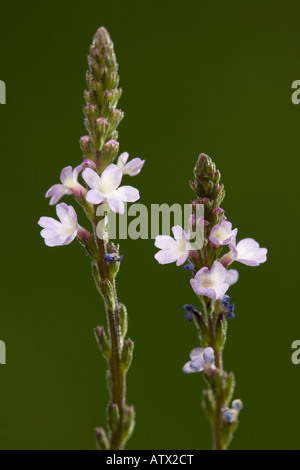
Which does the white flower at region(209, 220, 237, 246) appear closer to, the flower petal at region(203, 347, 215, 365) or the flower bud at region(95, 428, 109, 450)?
the flower petal at region(203, 347, 215, 365)

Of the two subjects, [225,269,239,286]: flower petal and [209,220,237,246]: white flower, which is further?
[225,269,239,286]: flower petal

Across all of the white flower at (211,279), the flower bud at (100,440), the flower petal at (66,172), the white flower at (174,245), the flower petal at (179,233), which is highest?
the flower petal at (66,172)

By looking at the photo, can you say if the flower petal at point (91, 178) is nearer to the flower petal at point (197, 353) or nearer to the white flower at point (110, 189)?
the white flower at point (110, 189)

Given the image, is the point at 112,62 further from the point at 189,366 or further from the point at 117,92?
the point at 189,366

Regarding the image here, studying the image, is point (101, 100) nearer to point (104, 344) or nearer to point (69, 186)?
point (69, 186)

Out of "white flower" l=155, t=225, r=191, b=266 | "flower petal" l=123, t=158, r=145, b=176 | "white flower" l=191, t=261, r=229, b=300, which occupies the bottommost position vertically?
"white flower" l=191, t=261, r=229, b=300

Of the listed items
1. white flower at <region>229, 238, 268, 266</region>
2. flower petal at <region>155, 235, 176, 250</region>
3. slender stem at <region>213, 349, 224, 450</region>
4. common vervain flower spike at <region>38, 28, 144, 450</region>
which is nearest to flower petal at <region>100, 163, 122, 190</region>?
common vervain flower spike at <region>38, 28, 144, 450</region>

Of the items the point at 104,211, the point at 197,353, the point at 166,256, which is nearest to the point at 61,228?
the point at 104,211

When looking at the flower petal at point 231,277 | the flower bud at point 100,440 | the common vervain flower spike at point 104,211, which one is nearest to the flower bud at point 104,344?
the common vervain flower spike at point 104,211
